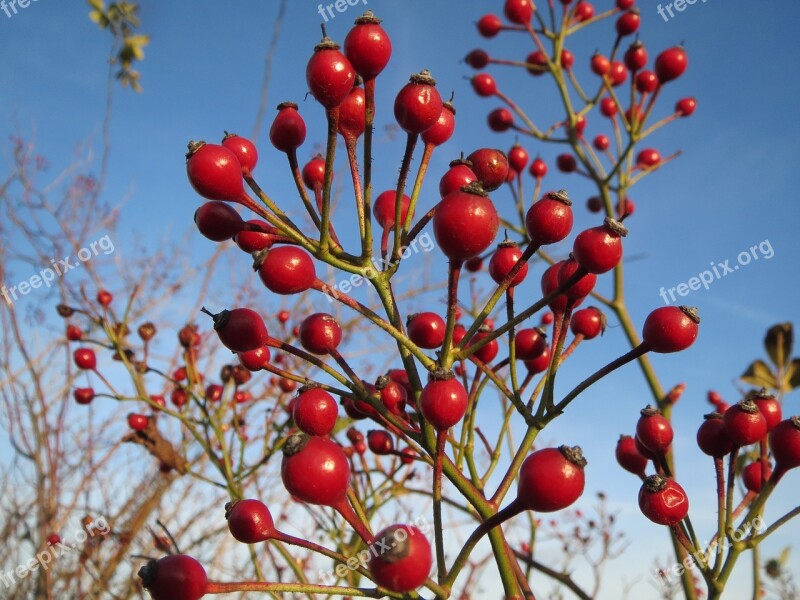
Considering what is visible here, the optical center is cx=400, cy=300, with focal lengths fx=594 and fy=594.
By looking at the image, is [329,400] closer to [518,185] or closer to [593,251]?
[593,251]

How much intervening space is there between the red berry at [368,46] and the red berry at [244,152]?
294mm

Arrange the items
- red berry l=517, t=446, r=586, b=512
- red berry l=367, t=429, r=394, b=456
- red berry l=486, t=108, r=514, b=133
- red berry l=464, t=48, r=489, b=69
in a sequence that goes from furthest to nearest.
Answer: red berry l=464, t=48, r=489, b=69 < red berry l=486, t=108, r=514, b=133 < red berry l=367, t=429, r=394, b=456 < red berry l=517, t=446, r=586, b=512

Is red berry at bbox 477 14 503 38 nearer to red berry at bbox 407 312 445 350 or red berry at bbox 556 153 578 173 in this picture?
red berry at bbox 556 153 578 173

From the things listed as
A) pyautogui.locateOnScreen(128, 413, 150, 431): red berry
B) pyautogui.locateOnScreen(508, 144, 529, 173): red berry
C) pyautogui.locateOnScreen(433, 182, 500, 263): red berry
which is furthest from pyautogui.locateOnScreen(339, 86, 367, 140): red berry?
pyautogui.locateOnScreen(128, 413, 150, 431): red berry

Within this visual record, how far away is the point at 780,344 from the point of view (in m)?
3.05

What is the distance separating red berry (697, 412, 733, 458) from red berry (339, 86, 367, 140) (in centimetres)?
107

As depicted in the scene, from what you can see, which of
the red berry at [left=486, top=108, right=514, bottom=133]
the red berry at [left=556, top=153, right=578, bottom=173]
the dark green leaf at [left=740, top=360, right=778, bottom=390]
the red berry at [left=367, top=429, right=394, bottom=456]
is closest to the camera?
the red berry at [left=367, top=429, right=394, bottom=456]

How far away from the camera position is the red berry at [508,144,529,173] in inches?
116

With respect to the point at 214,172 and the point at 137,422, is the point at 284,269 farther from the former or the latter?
the point at 137,422

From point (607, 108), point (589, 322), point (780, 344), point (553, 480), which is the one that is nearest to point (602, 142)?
point (607, 108)

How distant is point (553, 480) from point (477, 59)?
356 cm

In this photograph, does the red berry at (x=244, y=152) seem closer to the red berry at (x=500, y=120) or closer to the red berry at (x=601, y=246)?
the red berry at (x=601, y=246)

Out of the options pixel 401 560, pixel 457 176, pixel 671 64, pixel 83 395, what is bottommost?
pixel 401 560

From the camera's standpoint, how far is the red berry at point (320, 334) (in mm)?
1309
